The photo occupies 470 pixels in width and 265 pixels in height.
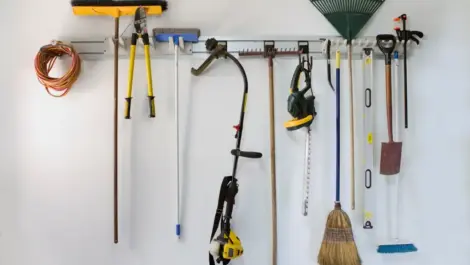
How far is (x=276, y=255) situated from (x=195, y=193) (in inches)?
21.4

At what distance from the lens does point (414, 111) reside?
1986 millimetres

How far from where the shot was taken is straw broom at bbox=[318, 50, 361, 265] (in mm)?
1776

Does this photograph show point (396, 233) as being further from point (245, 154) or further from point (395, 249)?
point (245, 154)

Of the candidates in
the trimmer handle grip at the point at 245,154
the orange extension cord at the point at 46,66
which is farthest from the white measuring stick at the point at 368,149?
the orange extension cord at the point at 46,66

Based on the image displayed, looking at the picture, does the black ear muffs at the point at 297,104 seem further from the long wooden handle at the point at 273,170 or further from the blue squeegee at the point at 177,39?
the blue squeegee at the point at 177,39

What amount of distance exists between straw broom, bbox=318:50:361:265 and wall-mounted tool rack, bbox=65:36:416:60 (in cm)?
12

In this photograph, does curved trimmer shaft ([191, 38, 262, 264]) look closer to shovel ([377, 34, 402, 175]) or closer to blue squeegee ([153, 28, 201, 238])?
blue squeegee ([153, 28, 201, 238])

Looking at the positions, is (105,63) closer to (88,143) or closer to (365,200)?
(88,143)

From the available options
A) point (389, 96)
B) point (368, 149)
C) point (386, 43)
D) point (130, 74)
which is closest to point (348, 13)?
point (386, 43)

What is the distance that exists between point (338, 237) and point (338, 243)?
0.10ft

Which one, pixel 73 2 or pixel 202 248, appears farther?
pixel 202 248

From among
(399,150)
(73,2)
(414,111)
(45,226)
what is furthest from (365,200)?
(73,2)

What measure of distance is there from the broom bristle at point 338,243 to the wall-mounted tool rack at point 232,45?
0.85m

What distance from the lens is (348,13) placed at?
1882mm
